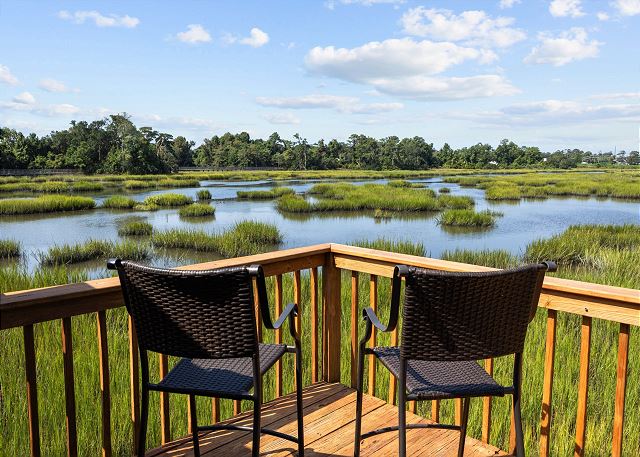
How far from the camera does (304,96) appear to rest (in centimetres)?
6650

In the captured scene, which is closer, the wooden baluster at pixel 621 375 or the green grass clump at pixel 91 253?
the wooden baluster at pixel 621 375

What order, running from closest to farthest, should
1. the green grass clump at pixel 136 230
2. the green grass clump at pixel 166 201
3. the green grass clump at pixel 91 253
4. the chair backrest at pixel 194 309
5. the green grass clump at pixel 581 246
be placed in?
1. the chair backrest at pixel 194 309
2. the green grass clump at pixel 581 246
3. the green grass clump at pixel 91 253
4. the green grass clump at pixel 136 230
5. the green grass clump at pixel 166 201

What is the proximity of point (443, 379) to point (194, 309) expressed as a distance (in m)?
0.94

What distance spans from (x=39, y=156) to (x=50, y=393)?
6156 centimetres

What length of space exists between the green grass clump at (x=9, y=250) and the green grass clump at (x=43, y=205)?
33.0 feet

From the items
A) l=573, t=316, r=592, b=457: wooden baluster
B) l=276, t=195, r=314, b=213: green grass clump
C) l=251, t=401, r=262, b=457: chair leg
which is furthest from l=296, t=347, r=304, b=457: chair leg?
l=276, t=195, r=314, b=213: green grass clump

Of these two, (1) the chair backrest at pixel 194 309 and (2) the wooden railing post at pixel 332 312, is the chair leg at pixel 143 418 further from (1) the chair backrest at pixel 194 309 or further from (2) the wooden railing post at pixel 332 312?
(2) the wooden railing post at pixel 332 312

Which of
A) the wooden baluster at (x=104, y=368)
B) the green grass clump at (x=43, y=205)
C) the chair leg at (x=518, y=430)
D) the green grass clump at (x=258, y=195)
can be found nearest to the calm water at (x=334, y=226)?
the green grass clump at (x=43, y=205)

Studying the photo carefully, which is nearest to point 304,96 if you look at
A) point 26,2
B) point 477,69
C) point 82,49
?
point 477,69

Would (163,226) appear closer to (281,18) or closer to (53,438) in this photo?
(281,18)

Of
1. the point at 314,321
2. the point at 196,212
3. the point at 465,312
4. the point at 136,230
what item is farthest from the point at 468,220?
the point at 465,312

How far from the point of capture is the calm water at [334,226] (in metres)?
14.2

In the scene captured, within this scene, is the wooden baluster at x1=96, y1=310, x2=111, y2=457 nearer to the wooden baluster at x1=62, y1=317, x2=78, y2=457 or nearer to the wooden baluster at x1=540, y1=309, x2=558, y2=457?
the wooden baluster at x1=62, y1=317, x2=78, y2=457

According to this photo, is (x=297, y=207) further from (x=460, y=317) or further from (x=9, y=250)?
(x=460, y=317)
